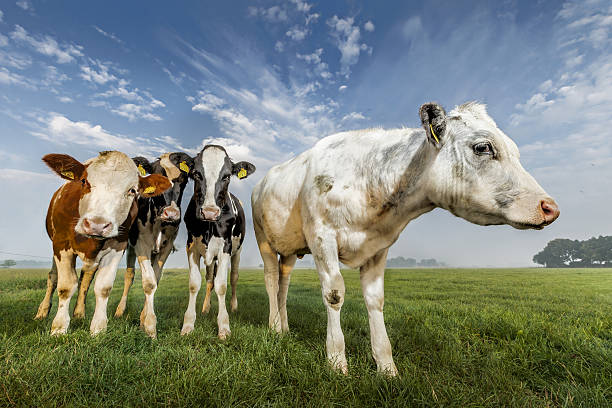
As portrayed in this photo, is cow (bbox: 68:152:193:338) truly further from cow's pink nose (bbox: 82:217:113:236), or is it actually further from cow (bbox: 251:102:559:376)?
cow (bbox: 251:102:559:376)

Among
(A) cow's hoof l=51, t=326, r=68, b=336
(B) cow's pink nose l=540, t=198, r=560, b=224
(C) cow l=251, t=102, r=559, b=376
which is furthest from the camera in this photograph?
(A) cow's hoof l=51, t=326, r=68, b=336

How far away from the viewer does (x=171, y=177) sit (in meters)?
5.50

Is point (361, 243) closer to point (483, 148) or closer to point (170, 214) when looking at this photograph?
point (483, 148)

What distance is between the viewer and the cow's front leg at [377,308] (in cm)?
328

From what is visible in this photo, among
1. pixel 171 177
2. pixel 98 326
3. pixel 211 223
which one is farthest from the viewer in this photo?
pixel 171 177

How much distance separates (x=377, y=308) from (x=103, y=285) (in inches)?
145

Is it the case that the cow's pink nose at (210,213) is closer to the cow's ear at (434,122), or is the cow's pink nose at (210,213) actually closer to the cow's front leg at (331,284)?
the cow's front leg at (331,284)

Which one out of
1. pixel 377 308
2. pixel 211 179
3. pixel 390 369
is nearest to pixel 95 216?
pixel 211 179

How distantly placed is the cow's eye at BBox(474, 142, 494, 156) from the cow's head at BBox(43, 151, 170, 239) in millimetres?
4083

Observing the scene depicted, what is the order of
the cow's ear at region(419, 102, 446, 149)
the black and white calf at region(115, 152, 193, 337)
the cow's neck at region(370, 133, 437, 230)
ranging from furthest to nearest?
the black and white calf at region(115, 152, 193, 337), the cow's neck at region(370, 133, 437, 230), the cow's ear at region(419, 102, 446, 149)

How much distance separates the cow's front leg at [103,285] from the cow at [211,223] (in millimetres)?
1128

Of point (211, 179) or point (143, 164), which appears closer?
point (211, 179)

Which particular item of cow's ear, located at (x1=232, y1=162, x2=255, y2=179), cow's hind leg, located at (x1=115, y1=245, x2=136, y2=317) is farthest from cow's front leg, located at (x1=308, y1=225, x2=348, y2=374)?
cow's hind leg, located at (x1=115, y1=245, x2=136, y2=317)

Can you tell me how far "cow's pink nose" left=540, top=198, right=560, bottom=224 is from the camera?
2.30 meters
